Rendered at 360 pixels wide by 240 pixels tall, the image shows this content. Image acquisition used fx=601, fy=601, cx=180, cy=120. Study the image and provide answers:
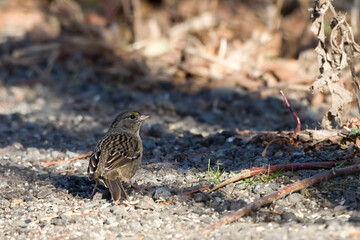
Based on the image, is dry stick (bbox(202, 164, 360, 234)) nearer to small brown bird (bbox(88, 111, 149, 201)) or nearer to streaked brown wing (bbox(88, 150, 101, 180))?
small brown bird (bbox(88, 111, 149, 201))

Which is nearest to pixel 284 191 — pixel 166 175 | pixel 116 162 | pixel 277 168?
pixel 277 168

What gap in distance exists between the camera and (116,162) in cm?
558

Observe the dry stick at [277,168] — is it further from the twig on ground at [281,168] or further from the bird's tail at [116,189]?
the bird's tail at [116,189]

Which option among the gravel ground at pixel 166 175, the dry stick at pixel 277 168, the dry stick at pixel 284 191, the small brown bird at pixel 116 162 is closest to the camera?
the dry stick at pixel 284 191

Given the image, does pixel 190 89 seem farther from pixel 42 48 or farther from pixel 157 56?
pixel 42 48

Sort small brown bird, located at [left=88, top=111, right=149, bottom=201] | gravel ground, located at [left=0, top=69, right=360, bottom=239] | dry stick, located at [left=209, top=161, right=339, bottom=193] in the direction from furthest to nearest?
small brown bird, located at [left=88, top=111, right=149, bottom=201] < dry stick, located at [left=209, top=161, right=339, bottom=193] < gravel ground, located at [left=0, top=69, right=360, bottom=239]

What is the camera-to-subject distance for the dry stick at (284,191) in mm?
4484

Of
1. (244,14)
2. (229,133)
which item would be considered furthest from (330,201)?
(244,14)

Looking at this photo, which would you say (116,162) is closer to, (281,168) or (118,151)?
(118,151)

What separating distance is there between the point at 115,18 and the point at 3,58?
2.19 metres

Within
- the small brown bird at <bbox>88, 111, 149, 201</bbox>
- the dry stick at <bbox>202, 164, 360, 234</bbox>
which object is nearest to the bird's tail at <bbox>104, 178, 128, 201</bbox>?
the small brown bird at <bbox>88, 111, 149, 201</bbox>

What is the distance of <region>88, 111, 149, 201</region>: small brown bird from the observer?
5.36 metres

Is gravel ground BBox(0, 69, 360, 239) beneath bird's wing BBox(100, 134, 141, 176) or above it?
beneath

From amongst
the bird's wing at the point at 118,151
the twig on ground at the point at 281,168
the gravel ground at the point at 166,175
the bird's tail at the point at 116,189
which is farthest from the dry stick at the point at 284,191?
the bird's wing at the point at 118,151
